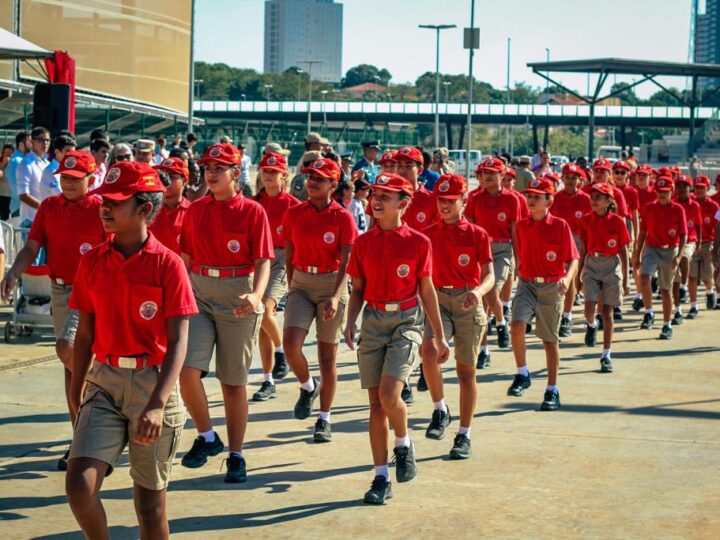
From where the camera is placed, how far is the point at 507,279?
47.5ft

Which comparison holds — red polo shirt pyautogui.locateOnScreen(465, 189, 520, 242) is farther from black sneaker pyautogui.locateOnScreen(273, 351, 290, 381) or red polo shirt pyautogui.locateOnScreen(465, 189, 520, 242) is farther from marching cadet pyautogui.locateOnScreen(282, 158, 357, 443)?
marching cadet pyautogui.locateOnScreen(282, 158, 357, 443)

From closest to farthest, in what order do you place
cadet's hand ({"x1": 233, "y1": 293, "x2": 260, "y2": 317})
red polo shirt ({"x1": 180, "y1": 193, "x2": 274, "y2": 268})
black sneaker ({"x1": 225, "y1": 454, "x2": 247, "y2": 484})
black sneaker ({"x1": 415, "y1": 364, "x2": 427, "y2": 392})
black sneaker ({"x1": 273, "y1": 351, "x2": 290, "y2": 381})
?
cadet's hand ({"x1": 233, "y1": 293, "x2": 260, "y2": 317}), black sneaker ({"x1": 225, "y1": 454, "x2": 247, "y2": 484}), red polo shirt ({"x1": 180, "y1": 193, "x2": 274, "y2": 268}), black sneaker ({"x1": 415, "y1": 364, "x2": 427, "y2": 392}), black sneaker ({"x1": 273, "y1": 351, "x2": 290, "y2": 381})

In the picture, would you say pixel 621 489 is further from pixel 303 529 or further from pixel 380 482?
pixel 303 529

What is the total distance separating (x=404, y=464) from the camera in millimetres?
7785

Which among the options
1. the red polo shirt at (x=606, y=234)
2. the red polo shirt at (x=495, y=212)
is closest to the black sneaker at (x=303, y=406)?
the red polo shirt at (x=495, y=212)

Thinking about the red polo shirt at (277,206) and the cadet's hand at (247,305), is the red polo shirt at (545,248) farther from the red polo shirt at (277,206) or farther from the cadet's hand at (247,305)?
the cadet's hand at (247,305)

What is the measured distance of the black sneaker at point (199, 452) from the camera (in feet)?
26.8

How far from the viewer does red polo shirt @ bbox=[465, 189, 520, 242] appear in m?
13.3

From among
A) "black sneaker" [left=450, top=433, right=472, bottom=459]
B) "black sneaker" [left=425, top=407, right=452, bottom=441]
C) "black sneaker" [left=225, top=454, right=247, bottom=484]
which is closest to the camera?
"black sneaker" [left=225, top=454, right=247, bottom=484]

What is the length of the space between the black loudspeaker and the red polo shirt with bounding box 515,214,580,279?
9.83 m

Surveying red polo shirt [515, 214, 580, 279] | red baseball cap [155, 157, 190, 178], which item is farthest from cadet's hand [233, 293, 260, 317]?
red polo shirt [515, 214, 580, 279]

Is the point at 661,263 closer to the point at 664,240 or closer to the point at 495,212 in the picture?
the point at 664,240

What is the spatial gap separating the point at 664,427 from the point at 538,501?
276 cm

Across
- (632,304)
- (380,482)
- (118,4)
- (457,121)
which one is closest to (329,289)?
(380,482)
